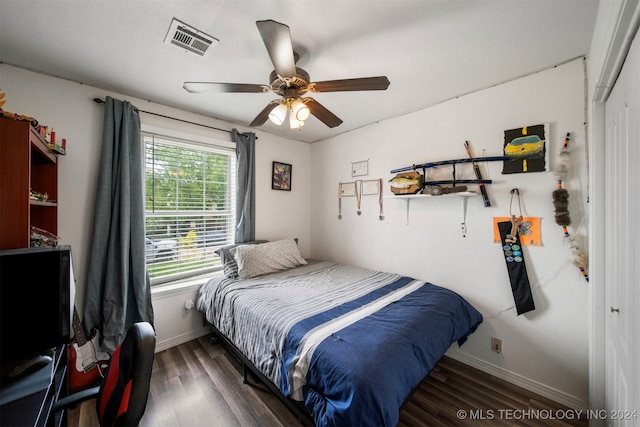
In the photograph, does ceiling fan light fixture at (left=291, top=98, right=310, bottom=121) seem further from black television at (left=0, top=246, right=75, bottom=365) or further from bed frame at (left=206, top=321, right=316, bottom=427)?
bed frame at (left=206, top=321, right=316, bottom=427)

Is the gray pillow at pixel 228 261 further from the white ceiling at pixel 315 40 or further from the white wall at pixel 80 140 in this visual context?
the white ceiling at pixel 315 40

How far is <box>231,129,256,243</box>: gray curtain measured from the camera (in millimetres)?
2887

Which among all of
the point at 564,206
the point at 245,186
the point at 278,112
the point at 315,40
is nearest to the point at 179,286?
the point at 245,186

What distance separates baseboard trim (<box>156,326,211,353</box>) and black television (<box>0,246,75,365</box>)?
55.4 inches

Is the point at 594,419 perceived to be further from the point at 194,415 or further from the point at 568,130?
the point at 194,415

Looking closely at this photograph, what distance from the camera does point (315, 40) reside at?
59.2 inches

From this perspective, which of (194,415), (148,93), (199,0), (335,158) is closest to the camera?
(199,0)

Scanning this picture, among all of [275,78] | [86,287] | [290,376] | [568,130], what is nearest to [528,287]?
[568,130]

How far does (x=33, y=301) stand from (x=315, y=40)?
6.57 ft

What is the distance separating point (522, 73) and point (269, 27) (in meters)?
1.98

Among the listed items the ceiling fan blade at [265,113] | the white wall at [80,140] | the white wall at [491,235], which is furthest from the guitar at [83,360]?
the white wall at [491,235]

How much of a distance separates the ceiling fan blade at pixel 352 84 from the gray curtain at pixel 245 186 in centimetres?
166

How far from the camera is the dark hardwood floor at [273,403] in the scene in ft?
5.10

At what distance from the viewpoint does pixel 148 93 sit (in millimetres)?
2189
